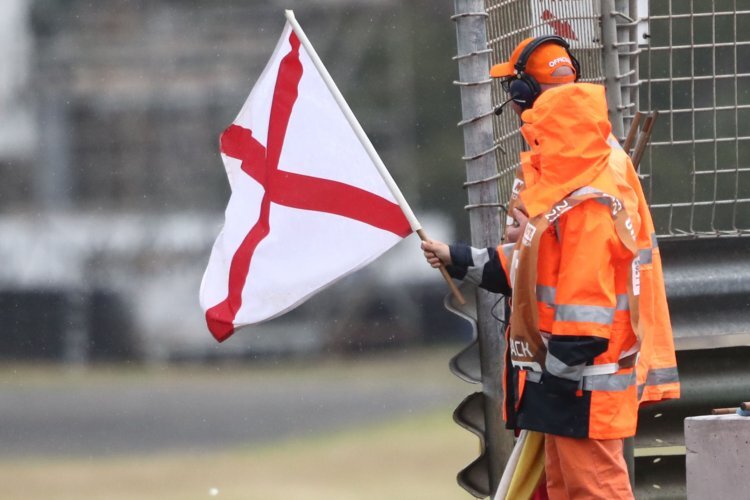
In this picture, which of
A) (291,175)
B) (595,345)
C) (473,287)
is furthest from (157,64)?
(595,345)

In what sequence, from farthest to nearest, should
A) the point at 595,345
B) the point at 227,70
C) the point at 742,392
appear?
the point at 742,392 < the point at 227,70 < the point at 595,345

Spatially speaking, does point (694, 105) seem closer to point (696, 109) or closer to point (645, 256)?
point (696, 109)

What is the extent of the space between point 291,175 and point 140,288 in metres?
0.73

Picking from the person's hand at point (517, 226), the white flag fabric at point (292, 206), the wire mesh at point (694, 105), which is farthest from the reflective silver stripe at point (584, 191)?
the wire mesh at point (694, 105)

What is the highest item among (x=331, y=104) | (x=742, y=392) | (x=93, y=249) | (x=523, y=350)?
(x=331, y=104)

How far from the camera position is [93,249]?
5.44 m

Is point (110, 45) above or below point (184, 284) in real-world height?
above

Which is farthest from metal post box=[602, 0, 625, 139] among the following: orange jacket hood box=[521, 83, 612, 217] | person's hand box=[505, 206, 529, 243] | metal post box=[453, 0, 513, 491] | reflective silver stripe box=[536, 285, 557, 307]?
reflective silver stripe box=[536, 285, 557, 307]

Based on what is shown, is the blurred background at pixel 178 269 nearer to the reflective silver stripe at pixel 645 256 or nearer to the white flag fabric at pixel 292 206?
the white flag fabric at pixel 292 206

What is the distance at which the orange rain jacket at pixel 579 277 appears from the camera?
14.7 ft

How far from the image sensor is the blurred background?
212 inches

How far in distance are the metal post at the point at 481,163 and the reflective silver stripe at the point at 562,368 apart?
85 cm

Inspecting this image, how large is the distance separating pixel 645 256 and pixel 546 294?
0.35m

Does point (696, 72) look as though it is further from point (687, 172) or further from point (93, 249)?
point (93, 249)
